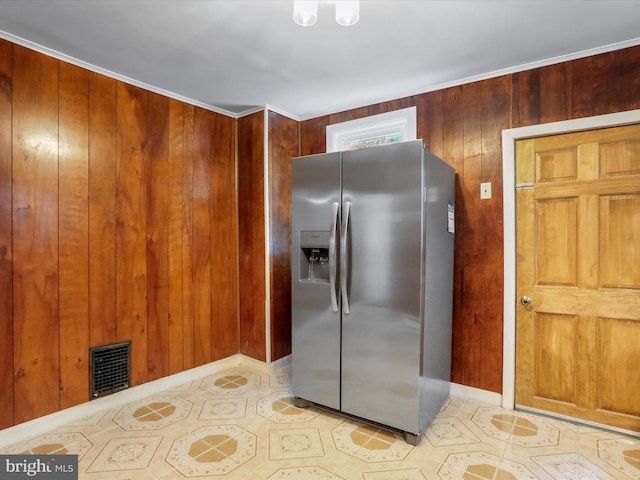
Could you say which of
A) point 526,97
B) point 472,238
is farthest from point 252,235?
point 526,97

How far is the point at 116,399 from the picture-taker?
102 inches

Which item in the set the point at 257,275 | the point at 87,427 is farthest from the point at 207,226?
the point at 87,427

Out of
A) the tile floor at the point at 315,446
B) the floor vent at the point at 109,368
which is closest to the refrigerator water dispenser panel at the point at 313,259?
the tile floor at the point at 315,446

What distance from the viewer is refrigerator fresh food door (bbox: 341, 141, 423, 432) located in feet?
6.73

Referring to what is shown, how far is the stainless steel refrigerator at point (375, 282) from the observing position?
206 cm

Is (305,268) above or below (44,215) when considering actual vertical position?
below

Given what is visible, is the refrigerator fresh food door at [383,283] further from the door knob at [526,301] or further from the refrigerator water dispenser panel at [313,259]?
the door knob at [526,301]

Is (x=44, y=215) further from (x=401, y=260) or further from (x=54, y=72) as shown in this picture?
(x=401, y=260)

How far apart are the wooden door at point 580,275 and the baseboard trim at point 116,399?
219 cm

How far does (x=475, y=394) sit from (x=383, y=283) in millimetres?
1272

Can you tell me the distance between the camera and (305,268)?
98.8 inches

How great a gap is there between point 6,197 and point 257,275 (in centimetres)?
183

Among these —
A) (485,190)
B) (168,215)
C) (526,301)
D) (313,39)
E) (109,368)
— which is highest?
(313,39)

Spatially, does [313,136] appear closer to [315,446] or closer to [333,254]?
[333,254]
